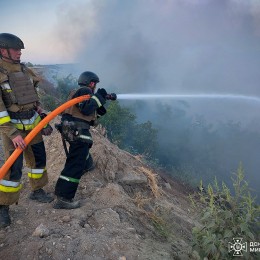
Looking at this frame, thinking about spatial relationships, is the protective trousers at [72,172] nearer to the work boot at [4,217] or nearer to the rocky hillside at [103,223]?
the rocky hillside at [103,223]

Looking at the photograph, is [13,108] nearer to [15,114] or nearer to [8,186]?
[15,114]

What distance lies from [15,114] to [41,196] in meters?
1.15

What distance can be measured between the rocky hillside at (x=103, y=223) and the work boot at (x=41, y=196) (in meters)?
0.08

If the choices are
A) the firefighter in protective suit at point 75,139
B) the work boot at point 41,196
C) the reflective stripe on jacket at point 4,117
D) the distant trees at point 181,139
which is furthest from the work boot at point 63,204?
the distant trees at point 181,139

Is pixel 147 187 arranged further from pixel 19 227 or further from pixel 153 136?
pixel 153 136

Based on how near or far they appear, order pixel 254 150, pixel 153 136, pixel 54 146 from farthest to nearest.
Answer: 1. pixel 254 150
2. pixel 153 136
3. pixel 54 146

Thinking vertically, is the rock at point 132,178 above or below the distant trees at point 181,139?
above

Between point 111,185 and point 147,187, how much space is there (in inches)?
37.1

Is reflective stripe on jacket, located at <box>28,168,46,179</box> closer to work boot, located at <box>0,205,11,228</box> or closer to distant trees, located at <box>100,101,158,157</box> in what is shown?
work boot, located at <box>0,205,11,228</box>

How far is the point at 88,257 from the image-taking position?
2812 mm

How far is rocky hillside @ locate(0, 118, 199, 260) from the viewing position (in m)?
2.88

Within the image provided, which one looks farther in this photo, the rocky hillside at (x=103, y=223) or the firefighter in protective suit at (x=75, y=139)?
the firefighter in protective suit at (x=75, y=139)

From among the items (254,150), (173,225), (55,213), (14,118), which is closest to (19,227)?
Answer: (55,213)

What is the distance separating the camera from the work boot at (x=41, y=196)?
3838mm
